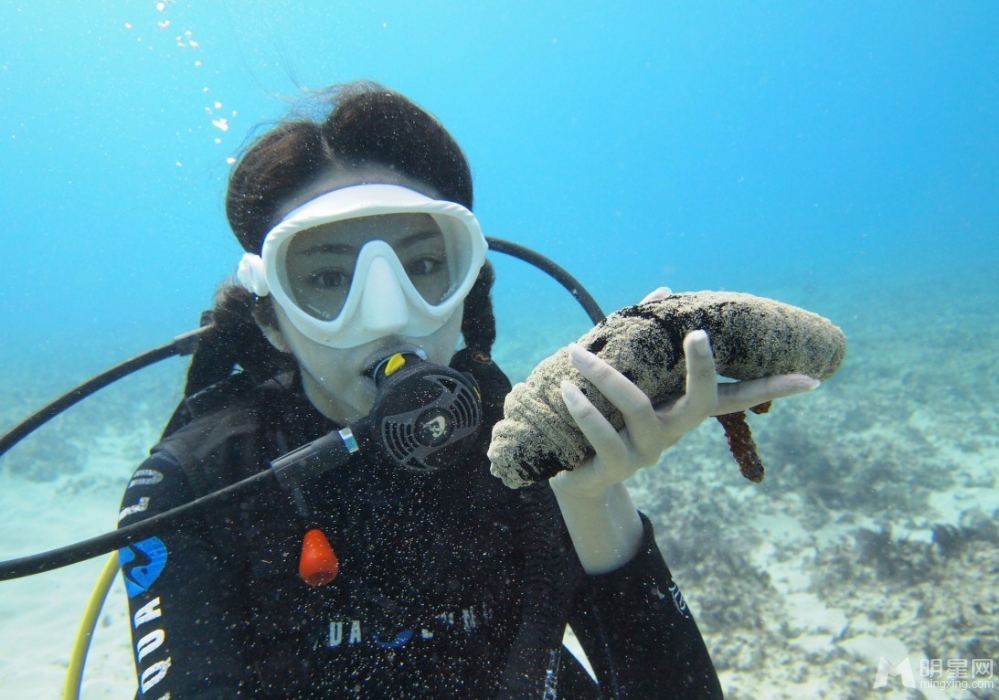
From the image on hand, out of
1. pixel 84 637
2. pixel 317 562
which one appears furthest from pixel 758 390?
pixel 84 637

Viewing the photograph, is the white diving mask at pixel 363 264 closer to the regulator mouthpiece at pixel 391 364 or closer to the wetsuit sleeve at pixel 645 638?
the regulator mouthpiece at pixel 391 364

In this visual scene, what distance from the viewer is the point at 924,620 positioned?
4.33 metres

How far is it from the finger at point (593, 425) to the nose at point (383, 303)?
918mm

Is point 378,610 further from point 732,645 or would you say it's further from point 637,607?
point 732,645

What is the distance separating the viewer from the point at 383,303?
194cm

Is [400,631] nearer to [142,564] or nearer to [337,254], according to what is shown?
[142,564]

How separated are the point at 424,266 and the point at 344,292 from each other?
1.14 feet

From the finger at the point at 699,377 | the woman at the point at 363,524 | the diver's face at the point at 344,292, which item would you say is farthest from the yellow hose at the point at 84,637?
the finger at the point at 699,377

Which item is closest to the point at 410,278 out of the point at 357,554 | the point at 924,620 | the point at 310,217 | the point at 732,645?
the point at 310,217

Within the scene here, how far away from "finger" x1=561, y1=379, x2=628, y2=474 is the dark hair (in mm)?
1506

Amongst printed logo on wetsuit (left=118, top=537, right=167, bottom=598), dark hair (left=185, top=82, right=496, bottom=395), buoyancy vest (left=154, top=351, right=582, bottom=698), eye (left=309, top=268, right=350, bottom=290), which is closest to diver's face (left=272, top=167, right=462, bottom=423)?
eye (left=309, top=268, right=350, bottom=290)

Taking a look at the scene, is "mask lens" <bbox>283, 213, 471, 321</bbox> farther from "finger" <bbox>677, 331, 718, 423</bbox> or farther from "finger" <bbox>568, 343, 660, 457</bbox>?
"finger" <bbox>677, 331, 718, 423</bbox>

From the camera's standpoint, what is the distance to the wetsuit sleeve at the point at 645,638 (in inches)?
74.8

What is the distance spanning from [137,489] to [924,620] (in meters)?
5.59
